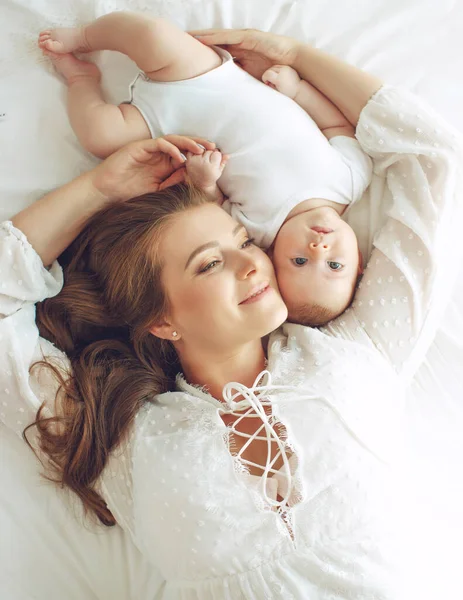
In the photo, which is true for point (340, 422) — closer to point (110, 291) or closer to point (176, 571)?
point (176, 571)

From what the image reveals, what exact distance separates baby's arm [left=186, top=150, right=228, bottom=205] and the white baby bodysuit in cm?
6

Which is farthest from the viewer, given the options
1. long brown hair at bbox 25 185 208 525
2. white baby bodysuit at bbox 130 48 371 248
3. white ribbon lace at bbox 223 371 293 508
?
white baby bodysuit at bbox 130 48 371 248

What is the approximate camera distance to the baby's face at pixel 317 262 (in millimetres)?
1277

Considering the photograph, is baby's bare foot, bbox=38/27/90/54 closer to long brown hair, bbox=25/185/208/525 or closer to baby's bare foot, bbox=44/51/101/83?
baby's bare foot, bbox=44/51/101/83

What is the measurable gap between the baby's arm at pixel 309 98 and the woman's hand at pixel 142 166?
260 mm

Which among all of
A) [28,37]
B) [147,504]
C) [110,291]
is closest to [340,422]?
[147,504]

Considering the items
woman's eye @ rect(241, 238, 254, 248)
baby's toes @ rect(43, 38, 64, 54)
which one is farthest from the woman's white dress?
baby's toes @ rect(43, 38, 64, 54)

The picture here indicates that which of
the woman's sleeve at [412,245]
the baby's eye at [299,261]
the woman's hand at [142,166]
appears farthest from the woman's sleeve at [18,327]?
the woman's sleeve at [412,245]

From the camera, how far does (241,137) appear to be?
1.36 m

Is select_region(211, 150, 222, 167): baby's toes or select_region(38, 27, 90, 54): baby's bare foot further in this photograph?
select_region(38, 27, 90, 54): baby's bare foot

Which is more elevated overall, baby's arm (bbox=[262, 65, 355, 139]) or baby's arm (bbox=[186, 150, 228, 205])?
baby's arm (bbox=[262, 65, 355, 139])

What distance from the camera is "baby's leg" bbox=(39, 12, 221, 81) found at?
4.36 ft

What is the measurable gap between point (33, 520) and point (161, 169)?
848 millimetres

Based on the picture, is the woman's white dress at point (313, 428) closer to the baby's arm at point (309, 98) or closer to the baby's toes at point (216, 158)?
the baby's arm at point (309, 98)
